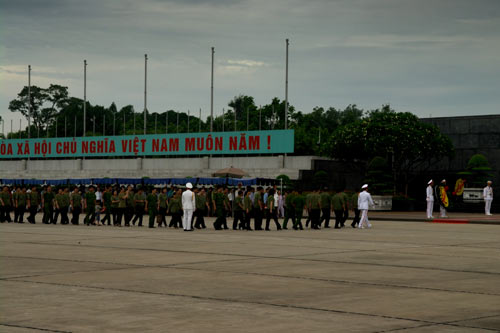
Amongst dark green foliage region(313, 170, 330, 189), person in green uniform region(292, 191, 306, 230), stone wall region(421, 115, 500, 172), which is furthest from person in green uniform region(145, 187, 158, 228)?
stone wall region(421, 115, 500, 172)

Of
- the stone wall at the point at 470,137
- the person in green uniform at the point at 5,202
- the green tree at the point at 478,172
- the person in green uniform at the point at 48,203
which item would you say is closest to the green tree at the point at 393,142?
the stone wall at the point at 470,137

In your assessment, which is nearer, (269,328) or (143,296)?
(269,328)

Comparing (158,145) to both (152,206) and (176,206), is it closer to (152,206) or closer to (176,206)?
(152,206)

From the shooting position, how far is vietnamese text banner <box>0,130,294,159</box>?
2124 inches

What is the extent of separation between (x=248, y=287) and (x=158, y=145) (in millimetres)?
49404

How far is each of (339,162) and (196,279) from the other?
145 feet

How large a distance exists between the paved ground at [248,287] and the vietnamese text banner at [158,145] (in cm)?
3364

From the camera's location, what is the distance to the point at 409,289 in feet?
37.3

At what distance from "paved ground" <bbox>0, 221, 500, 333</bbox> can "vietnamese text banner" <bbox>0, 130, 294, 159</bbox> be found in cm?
3364

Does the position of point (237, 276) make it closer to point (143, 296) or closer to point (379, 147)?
point (143, 296)

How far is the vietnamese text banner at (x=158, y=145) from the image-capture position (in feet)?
177

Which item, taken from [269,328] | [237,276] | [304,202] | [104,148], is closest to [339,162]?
[104,148]

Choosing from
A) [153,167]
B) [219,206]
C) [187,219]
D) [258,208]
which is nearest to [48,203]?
[187,219]

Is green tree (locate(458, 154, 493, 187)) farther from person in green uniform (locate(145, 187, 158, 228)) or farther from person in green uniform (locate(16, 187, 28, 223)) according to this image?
person in green uniform (locate(16, 187, 28, 223))
